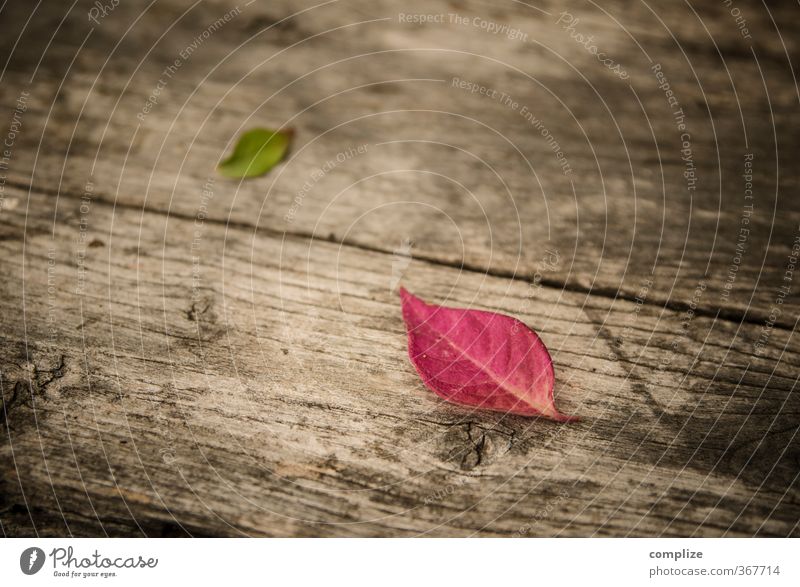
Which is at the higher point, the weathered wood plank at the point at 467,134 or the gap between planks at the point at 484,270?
the weathered wood plank at the point at 467,134

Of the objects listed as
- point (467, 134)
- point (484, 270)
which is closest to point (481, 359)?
point (484, 270)

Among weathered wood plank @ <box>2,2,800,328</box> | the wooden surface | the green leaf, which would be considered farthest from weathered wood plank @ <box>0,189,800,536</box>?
the green leaf

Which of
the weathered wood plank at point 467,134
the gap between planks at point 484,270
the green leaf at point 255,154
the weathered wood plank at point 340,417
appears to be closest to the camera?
the weathered wood plank at point 340,417

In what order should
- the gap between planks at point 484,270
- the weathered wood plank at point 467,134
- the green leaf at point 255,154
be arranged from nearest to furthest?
1. the gap between planks at point 484,270
2. the weathered wood plank at point 467,134
3. the green leaf at point 255,154

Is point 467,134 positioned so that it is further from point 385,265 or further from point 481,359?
point 481,359

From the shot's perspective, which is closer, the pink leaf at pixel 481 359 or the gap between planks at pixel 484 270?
the pink leaf at pixel 481 359

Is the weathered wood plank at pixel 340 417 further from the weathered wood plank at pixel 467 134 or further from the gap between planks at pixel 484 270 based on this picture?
A: the weathered wood plank at pixel 467 134

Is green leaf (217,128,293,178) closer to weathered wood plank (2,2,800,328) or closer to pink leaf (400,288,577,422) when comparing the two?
weathered wood plank (2,2,800,328)

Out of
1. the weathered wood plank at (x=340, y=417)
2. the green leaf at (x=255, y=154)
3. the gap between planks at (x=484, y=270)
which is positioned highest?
the green leaf at (x=255, y=154)

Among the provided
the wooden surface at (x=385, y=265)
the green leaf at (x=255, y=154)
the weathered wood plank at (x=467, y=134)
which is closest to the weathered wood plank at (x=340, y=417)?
the wooden surface at (x=385, y=265)

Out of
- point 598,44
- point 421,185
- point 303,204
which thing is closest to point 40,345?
point 303,204
